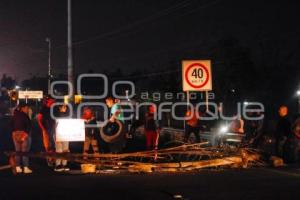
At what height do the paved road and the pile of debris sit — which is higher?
the pile of debris

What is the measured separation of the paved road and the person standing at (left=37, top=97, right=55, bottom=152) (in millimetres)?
2188

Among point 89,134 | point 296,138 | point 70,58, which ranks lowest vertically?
point 296,138

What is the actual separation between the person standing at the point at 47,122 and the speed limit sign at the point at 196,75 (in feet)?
12.5

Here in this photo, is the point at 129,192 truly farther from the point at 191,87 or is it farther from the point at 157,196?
the point at 191,87

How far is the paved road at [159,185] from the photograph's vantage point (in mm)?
10891

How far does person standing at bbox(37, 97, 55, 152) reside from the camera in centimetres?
1636

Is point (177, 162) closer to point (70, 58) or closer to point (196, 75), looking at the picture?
point (196, 75)

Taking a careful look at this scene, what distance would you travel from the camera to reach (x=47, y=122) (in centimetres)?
1652

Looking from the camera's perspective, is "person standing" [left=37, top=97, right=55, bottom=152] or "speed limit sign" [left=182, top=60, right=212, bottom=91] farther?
"speed limit sign" [left=182, top=60, right=212, bottom=91]

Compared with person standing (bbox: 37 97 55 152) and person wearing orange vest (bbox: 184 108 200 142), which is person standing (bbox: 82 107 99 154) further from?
person wearing orange vest (bbox: 184 108 200 142)

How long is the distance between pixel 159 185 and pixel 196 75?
5.56 meters

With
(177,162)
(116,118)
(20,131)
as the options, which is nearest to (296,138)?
(177,162)

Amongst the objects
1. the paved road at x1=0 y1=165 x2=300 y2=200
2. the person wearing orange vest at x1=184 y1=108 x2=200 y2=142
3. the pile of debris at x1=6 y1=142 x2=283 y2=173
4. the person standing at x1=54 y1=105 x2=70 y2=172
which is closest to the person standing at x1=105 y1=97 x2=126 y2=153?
the person standing at x1=54 y1=105 x2=70 y2=172

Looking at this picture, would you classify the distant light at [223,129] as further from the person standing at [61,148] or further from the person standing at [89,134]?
the person standing at [61,148]
